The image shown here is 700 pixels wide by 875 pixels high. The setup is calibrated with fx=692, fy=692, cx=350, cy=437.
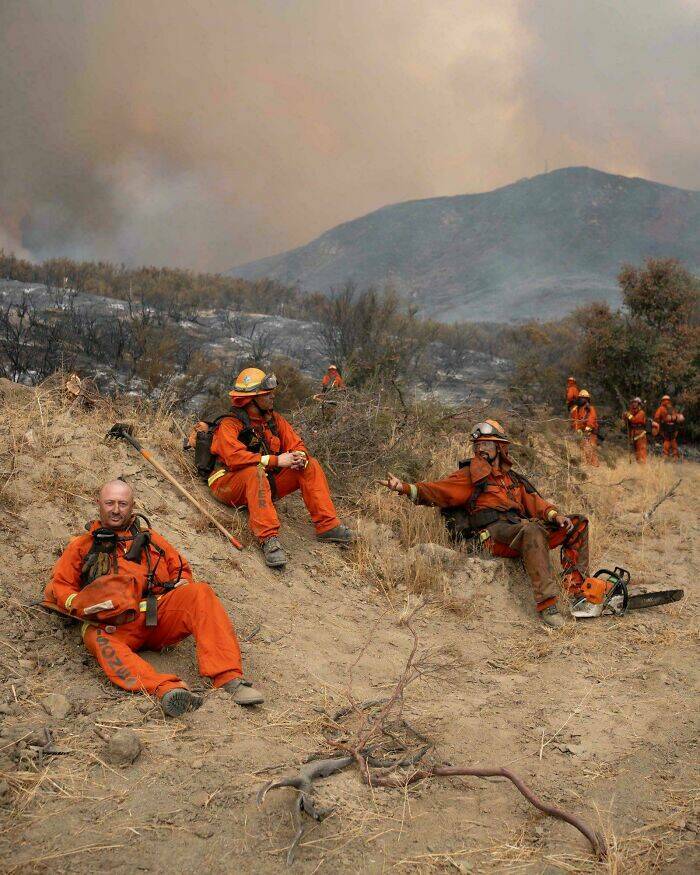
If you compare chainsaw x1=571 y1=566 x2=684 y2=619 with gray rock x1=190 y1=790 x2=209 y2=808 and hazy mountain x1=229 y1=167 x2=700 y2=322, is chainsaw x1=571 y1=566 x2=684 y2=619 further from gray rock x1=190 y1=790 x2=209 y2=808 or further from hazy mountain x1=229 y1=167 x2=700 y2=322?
hazy mountain x1=229 y1=167 x2=700 y2=322

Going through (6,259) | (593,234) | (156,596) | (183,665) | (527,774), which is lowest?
(527,774)

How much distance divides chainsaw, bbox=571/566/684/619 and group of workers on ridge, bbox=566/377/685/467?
6808 millimetres

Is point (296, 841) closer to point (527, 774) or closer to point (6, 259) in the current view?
point (527, 774)

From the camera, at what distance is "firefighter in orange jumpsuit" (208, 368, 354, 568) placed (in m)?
5.95

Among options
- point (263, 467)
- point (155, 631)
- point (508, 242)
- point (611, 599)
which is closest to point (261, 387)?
point (263, 467)

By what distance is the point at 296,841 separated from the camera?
8.53 feet

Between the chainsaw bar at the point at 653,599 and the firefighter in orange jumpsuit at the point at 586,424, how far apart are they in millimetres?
7327

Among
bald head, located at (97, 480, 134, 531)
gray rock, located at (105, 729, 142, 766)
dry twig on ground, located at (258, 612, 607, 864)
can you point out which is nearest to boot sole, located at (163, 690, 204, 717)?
gray rock, located at (105, 729, 142, 766)

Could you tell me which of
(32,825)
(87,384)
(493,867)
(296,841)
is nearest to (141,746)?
(32,825)

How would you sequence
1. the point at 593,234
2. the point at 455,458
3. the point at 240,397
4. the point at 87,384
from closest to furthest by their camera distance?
1. the point at 240,397
2. the point at 87,384
3. the point at 455,458
4. the point at 593,234

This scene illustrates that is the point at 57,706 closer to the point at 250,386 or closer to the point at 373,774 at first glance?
the point at 373,774

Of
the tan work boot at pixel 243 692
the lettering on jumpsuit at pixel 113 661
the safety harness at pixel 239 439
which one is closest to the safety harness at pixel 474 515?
the safety harness at pixel 239 439

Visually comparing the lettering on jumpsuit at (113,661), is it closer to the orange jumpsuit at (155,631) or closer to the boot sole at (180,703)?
the orange jumpsuit at (155,631)

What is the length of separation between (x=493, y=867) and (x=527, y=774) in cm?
85
